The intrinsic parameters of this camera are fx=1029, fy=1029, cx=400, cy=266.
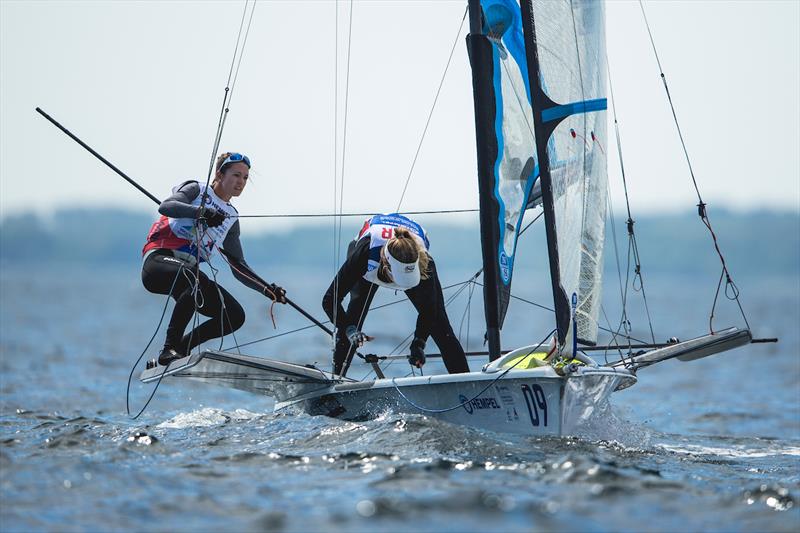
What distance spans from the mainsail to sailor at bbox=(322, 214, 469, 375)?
1.26ft

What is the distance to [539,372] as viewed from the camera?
6105 millimetres

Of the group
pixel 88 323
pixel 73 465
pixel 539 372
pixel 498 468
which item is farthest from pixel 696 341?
pixel 88 323

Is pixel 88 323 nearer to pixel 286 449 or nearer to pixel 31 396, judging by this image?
pixel 31 396

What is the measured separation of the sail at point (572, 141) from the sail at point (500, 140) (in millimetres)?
551

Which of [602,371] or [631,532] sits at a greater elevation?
[602,371]

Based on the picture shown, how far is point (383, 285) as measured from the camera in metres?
7.12

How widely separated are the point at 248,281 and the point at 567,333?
233 cm

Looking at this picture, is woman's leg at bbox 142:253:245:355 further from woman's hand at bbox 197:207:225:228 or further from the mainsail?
the mainsail

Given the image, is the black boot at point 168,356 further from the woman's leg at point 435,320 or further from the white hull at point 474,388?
the woman's leg at point 435,320

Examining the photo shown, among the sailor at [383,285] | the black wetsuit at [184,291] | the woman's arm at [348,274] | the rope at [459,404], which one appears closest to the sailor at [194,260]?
the black wetsuit at [184,291]

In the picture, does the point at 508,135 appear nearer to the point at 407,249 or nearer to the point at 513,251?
the point at 513,251

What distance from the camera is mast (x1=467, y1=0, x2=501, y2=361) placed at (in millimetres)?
7301

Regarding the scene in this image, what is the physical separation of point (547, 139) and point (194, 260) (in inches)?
101

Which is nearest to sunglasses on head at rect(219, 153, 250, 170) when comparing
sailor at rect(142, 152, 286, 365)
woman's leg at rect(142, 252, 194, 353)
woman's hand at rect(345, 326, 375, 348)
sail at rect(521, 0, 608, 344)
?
sailor at rect(142, 152, 286, 365)
